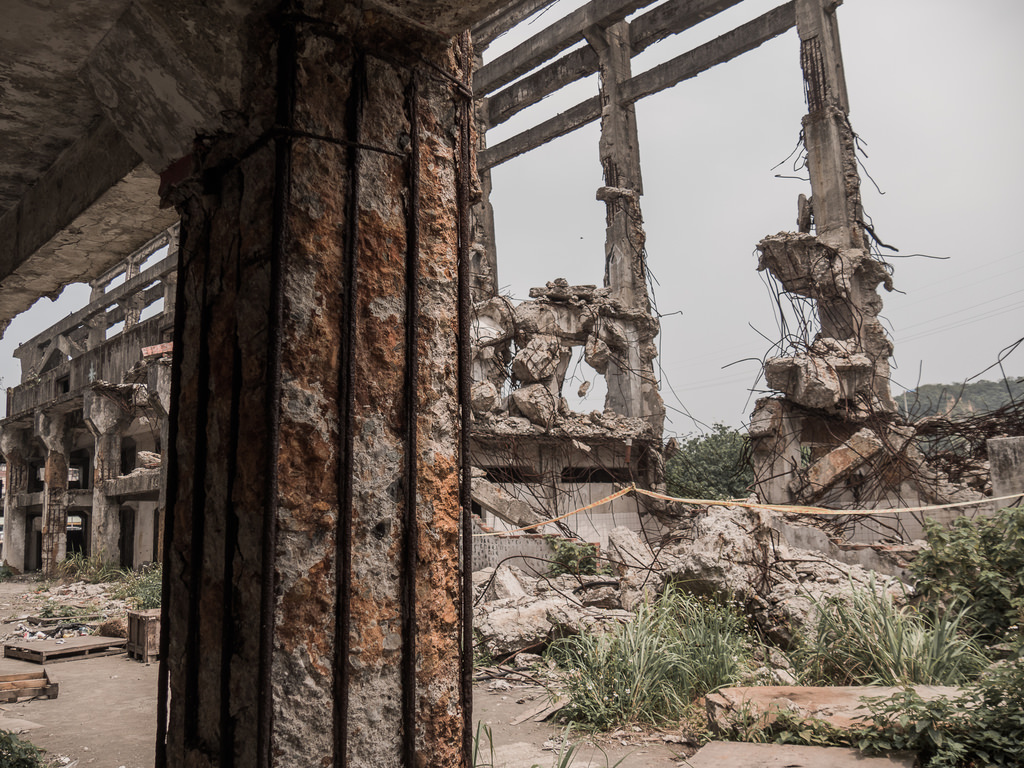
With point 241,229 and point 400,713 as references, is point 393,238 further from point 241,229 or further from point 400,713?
point 400,713

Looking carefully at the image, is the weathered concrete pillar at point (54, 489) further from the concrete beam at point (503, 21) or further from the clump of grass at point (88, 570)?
the concrete beam at point (503, 21)

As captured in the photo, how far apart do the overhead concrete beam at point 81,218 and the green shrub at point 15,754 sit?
8.09 ft

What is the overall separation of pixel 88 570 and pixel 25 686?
12704mm

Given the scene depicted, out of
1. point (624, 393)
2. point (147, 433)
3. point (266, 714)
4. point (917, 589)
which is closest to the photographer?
point (266, 714)

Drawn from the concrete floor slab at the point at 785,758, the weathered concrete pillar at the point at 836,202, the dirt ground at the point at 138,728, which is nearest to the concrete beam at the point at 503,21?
the weathered concrete pillar at the point at 836,202

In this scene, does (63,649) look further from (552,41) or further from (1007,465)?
(552,41)

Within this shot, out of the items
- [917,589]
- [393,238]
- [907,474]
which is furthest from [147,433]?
[393,238]

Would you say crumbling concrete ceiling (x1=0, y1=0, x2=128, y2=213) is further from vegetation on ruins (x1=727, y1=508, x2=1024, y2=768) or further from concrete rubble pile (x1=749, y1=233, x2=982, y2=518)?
concrete rubble pile (x1=749, y1=233, x2=982, y2=518)

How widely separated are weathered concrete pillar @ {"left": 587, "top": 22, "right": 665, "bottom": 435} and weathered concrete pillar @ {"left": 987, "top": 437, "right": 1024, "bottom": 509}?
27.4ft

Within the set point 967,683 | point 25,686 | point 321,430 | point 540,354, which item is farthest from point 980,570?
point 540,354

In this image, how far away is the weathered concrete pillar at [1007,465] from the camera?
703cm

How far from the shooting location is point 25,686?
691 centimetres

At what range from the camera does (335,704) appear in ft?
5.94

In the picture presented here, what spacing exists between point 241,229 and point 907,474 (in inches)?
423
